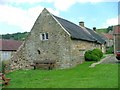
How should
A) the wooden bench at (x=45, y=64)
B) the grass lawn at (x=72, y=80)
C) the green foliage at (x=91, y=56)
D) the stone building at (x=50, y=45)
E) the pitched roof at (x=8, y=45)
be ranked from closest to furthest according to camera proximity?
the grass lawn at (x=72, y=80) < the wooden bench at (x=45, y=64) < the stone building at (x=50, y=45) < the green foliage at (x=91, y=56) < the pitched roof at (x=8, y=45)

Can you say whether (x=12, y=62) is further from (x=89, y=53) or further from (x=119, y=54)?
(x=119, y=54)

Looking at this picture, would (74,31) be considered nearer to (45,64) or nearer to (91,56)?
(91,56)

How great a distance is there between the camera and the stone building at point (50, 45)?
3216cm

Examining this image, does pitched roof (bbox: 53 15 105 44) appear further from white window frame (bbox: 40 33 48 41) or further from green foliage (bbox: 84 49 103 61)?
white window frame (bbox: 40 33 48 41)

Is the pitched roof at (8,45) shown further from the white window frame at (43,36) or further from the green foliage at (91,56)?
the green foliage at (91,56)

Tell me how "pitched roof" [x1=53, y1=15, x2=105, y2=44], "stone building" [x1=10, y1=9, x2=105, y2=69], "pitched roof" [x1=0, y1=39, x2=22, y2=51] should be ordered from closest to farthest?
"stone building" [x1=10, y1=9, x2=105, y2=69] < "pitched roof" [x1=53, y1=15, x2=105, y2=44] < "pitched roof" [x1=0, y1=39, x2=22, y2=51]

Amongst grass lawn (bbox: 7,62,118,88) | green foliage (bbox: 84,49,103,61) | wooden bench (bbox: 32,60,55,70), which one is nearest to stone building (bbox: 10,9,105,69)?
wooden bench (bbox: 32,60,55,70)

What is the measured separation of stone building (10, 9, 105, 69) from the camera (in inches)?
1266

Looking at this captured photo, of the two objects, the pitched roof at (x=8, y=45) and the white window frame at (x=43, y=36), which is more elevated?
the white window frame at (x=43, y=36)

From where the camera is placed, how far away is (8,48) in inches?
2498

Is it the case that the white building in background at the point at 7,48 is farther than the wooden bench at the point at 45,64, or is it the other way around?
the white building in background at the point at 7,48

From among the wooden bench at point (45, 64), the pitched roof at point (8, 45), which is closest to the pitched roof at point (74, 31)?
the wooden bench at point (45, 64)

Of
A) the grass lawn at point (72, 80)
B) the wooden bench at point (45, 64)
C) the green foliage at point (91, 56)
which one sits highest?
the green foliage at point (91, 56)

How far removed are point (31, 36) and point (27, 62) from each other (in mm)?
3587
